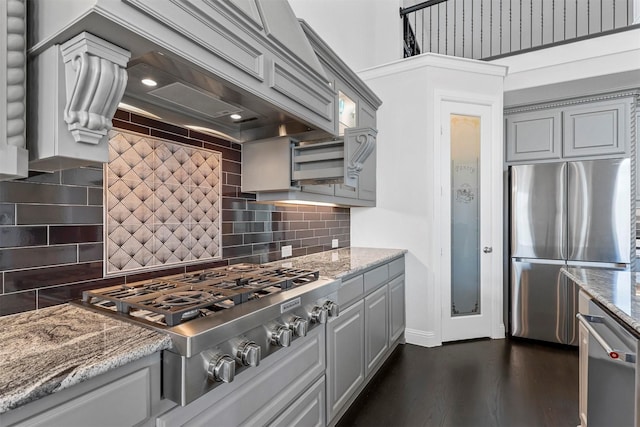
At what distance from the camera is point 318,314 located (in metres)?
1.55

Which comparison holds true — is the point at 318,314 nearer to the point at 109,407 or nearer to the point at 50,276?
the point at 109,407

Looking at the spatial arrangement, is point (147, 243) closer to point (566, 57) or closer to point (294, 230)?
point (294, 230)

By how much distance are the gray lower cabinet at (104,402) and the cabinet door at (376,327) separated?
1.59 metres

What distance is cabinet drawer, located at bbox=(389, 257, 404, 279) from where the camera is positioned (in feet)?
9.38

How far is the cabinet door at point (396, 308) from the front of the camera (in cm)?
281

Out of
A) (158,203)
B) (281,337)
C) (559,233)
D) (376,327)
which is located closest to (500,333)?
(559,233)

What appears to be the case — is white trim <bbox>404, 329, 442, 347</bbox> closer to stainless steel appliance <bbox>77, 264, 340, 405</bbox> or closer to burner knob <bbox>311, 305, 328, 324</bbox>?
stainless steel appliance <bbox>77, 264, 340, 405</bbox>

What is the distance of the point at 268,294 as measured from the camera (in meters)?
1.42

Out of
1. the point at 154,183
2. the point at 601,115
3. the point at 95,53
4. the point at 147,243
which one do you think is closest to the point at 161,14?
the point at 95,53

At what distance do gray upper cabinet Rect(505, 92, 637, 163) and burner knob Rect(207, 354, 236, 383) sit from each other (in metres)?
3.77

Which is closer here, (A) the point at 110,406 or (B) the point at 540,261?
(A) the point at 110,406

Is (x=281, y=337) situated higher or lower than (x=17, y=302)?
lower

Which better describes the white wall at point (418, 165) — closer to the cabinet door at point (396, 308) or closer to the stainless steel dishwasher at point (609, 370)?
the cabinet door at point (396, 308)

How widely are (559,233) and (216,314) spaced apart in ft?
10.9
